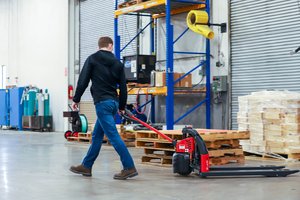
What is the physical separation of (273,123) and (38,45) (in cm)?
1409

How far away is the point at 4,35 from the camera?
78.4ft

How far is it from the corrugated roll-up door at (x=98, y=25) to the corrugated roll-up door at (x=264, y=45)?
4376 millimetres

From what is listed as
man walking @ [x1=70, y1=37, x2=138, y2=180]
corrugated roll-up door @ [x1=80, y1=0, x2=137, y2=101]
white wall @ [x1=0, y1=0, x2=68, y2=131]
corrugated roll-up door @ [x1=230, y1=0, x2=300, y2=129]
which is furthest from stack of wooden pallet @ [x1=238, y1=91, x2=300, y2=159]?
white wall @ [x1=0, y1=0, x2=68, y2=131]

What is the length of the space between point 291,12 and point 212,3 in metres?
2.42

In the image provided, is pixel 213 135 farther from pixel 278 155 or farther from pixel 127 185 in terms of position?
pixel 127 185

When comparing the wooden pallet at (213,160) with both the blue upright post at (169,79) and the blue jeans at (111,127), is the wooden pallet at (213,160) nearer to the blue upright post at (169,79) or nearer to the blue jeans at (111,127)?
the blue jeans at (111,127)

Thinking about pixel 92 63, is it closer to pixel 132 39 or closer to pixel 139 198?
pixel 139 198

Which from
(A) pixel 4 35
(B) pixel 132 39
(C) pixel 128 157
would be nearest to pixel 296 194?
(C) pixel 128 157

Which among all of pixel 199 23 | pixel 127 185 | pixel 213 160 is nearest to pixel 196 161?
pixel 127 185

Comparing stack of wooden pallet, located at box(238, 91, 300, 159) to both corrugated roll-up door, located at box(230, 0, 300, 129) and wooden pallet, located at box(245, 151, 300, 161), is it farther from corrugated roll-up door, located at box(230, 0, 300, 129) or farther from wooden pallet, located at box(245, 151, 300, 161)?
corrugated roll-up door, located at box(230, 0, 300, 129)

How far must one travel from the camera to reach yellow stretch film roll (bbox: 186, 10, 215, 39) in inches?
482

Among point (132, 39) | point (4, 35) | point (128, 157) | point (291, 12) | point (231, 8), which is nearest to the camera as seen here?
point (128, 157)

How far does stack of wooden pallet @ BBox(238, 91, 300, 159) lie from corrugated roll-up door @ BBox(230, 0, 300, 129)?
1.55 m

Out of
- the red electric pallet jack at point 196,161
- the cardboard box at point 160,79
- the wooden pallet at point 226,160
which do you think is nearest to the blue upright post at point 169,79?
the cardboard box at point 160,79
